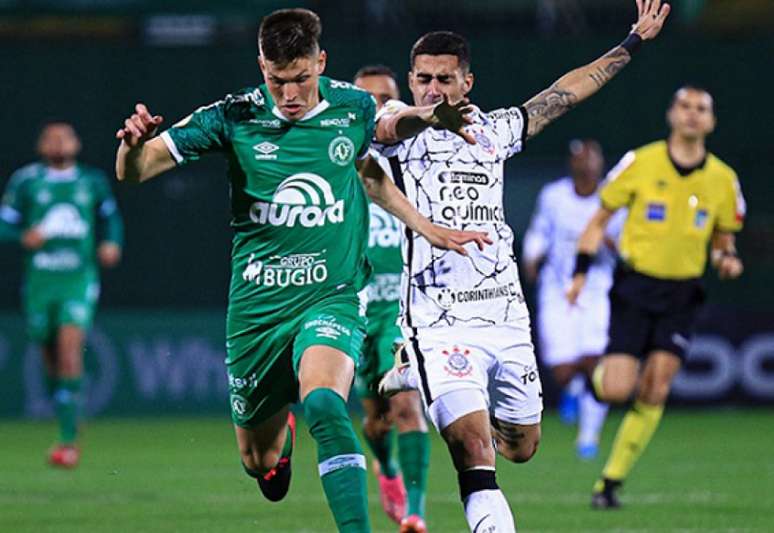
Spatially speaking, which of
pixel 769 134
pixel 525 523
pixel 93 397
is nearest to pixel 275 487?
pixel 525 523

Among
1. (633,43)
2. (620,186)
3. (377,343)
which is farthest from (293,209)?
(620,186)

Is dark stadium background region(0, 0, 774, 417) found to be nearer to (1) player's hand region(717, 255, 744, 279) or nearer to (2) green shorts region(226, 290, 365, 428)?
(1) player's hand region(717, 255, 744, 279)

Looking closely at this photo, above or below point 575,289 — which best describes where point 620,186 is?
above

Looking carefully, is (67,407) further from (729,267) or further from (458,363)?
(458,363)

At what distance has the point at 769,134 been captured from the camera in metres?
20.1

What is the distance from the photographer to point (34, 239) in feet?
50.4

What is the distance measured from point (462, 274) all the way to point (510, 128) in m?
0.70

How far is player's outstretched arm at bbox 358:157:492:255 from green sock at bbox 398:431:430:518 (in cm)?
214

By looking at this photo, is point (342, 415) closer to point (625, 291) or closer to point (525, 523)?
point (525, 523)

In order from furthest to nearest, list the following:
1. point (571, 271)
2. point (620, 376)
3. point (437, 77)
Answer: point (571, 271) < point (620, 376) < point (437, 77)

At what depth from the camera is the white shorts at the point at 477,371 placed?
7.55 m

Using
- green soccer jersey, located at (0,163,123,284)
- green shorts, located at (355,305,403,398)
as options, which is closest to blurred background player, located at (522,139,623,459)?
green soccer jersey, located at (0,163,123,284)

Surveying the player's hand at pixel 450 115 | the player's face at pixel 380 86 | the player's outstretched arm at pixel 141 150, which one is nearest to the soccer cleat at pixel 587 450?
the player's face at pixel 380 86

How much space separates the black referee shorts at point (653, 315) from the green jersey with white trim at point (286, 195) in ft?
12.5
